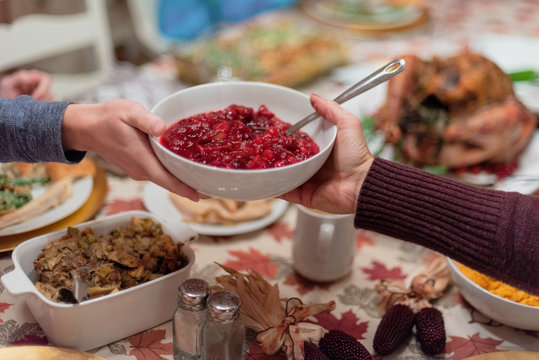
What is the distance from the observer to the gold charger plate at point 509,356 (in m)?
0.96

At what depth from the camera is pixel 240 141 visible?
0.97 meters

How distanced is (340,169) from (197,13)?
121 inches

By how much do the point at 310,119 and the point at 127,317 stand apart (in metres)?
0.54

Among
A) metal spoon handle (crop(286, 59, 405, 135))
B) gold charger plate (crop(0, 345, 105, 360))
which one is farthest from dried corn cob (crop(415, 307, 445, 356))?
gold charger plate (crop(0, 345, 105, 360))

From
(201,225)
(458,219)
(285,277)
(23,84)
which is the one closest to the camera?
(458,219)

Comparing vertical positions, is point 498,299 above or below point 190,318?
below

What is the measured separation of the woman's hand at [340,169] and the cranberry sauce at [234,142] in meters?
0.07

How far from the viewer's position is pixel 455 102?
1620mm

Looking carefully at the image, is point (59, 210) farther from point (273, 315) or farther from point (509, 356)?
point (509, 356)

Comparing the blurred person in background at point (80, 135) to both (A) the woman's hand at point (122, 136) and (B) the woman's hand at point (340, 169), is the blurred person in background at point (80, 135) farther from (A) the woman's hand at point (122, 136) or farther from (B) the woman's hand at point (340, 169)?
(B) the woman's hand at point (340, 169)

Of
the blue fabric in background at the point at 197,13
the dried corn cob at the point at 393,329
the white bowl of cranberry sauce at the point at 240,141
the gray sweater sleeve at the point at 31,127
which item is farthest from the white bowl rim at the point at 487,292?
the blue fabric in background at the point at 197,13

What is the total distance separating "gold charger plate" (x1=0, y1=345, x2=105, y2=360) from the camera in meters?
0.90

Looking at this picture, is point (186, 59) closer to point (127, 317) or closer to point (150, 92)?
point (150, 92)

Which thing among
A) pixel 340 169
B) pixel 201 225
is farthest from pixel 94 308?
pixel 340 169
